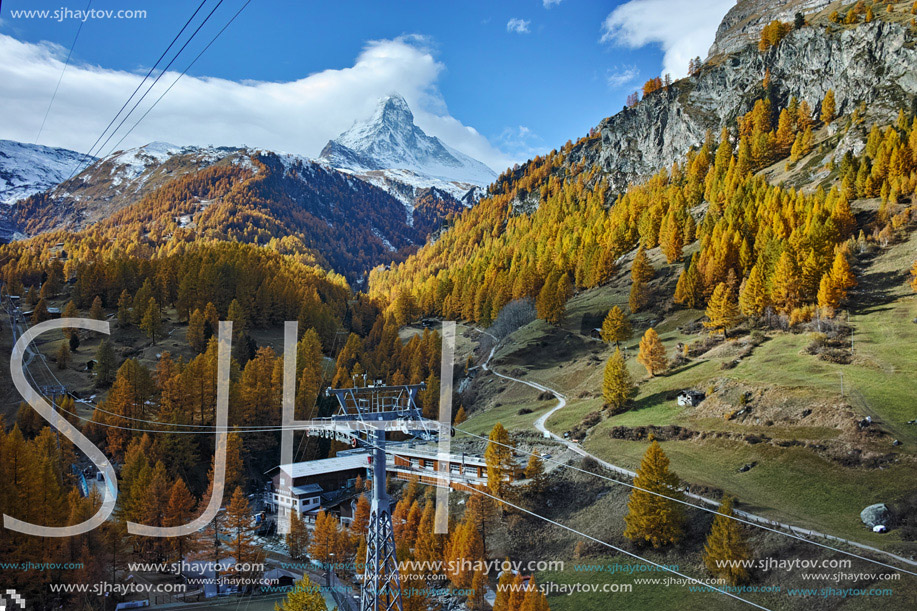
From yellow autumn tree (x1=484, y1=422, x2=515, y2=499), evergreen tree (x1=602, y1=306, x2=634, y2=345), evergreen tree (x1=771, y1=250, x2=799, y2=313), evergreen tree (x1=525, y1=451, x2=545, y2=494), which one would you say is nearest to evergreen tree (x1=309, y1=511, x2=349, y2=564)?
yellow autumn tree (x1=484, y1=422, x2=515, y2=499)

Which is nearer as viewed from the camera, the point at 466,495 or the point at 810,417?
the point at 810,417

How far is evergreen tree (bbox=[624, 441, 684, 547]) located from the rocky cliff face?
115143 mm

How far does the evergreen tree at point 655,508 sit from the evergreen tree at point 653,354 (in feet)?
84.9

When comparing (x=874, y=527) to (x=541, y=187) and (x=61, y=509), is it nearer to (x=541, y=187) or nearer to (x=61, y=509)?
(x=61, y=509)

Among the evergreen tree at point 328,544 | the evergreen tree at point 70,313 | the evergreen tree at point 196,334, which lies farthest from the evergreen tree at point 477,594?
the evergreen tree at point 70,313

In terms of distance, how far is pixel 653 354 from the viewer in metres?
59.0

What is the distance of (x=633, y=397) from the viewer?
56.4 meters

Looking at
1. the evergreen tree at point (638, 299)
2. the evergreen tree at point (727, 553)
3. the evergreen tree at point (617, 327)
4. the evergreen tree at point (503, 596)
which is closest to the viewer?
the evergreen tree at point (727, 553)

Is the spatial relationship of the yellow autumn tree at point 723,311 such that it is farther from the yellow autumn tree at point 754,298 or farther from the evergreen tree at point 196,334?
the evergreen tree at point 196,334

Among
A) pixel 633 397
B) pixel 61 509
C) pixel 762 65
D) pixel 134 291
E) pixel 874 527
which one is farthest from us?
pixel 762 65

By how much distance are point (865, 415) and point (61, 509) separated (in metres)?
58.3

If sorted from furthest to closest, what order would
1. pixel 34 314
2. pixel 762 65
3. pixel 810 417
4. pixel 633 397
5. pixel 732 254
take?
1. pixel 762 65
2. pixel 34 314
3. pixel 732 254
4. pixel 633 397
5. pixel 810 417

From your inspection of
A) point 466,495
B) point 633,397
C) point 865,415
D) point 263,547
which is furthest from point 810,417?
point 263,547

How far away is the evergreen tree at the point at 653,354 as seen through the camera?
58.9m
